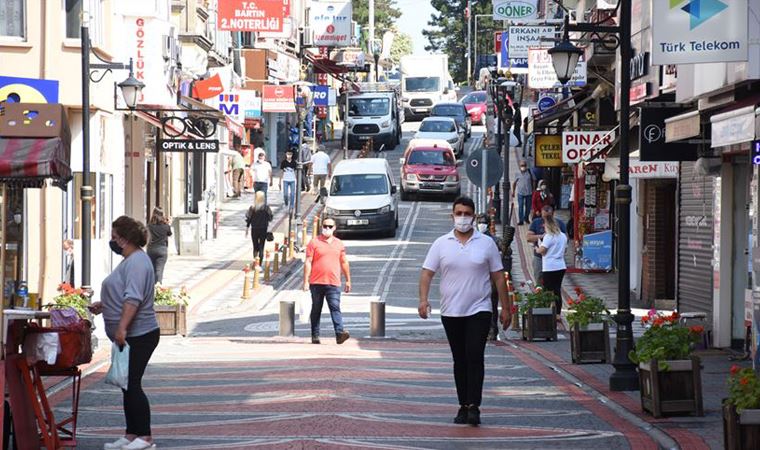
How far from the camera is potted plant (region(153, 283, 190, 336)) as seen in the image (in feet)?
80.7

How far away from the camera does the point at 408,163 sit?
5269 centimetres

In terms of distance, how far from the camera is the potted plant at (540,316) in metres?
24.2

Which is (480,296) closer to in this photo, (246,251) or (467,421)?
(467,421)

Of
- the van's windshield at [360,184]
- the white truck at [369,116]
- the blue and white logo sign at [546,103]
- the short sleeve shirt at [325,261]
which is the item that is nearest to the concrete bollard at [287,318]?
the short sleeve shirt at [325,261]

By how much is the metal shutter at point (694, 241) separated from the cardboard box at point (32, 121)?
542 inches

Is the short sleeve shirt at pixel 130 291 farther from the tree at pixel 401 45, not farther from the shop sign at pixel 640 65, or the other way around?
the tree at pixel 401 45

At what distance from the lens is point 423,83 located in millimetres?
87250

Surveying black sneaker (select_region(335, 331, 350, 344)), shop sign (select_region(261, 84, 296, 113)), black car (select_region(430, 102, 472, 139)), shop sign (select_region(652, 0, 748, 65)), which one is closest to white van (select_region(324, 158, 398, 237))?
shop sign (select_region(261, 84, 296, 113))

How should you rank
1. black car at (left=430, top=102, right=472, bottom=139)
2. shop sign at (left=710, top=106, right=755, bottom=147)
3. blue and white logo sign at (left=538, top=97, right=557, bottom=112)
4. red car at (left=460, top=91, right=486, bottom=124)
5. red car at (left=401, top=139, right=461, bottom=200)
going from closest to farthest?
shop sign at (left=710, top=106, right=755, bottom=147) → blue and white logo sign at (left=538, top=97, right=557, bottom=112) → red car at (left=401, top=139, right=461, bottom=200) → black car at (left=430, top=102, right=472, bottom=139) → red car at (left=460, top=91, right=486, bottom=124)

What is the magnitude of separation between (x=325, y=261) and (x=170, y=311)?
3642 mm

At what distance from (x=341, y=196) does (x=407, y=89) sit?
4462 centimetres

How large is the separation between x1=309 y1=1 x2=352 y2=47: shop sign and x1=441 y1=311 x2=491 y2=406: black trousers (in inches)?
2103

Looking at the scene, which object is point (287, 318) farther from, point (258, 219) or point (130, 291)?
point (130, 291)

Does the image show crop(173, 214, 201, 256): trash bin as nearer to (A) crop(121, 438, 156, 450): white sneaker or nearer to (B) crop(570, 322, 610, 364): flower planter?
(B) crop(570, 322, 610, 364): flower planter
